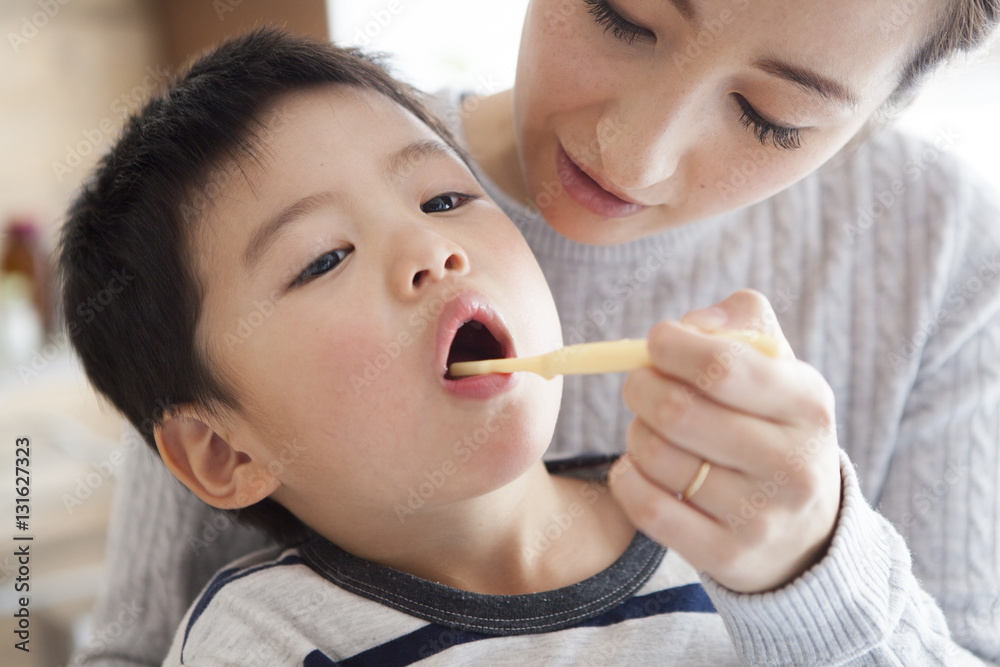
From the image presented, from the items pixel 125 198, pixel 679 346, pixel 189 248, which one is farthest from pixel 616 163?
pixel 125 198

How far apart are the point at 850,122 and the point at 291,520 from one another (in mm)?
1003

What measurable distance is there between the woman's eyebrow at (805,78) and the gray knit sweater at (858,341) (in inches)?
18.9

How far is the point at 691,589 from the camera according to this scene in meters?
1.06

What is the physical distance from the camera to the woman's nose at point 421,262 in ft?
2.78

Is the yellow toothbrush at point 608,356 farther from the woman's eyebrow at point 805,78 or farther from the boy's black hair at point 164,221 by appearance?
the boy's black hair at point 164,221

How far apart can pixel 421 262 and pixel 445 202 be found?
0.61ft

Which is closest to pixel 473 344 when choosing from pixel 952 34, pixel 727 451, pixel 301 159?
pixel 301 159

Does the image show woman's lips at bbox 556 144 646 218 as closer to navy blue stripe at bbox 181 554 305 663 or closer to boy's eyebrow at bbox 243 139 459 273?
boy's eyebrow at bbox 243 139 459 273

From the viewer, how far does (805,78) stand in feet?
2.76

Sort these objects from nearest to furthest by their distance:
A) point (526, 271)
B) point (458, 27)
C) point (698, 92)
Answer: point (698, 92) → point (526, 271) → point (458, 27)

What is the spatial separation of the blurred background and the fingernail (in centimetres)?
95

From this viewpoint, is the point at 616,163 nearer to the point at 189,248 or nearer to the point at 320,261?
the point at 320,261

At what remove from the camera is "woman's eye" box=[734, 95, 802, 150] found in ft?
2.97

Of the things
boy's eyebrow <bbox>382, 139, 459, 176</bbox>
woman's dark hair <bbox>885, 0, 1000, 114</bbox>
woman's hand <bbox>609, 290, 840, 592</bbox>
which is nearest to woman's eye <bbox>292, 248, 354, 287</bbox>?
boy's eyebrow <bbox>382, 139, 459, 176</bbox>
